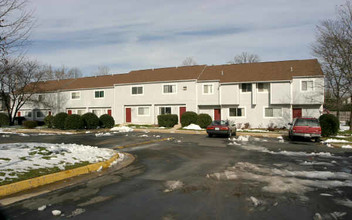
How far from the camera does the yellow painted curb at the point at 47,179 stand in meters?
7.07

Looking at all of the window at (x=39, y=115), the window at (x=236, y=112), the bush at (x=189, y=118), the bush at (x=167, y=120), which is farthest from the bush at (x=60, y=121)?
the window at (x=39, y=115)

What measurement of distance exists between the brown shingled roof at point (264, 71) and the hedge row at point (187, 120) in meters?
5.38

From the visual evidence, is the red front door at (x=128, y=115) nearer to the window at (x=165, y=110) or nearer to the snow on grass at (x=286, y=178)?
the window at (x=165, y=110)

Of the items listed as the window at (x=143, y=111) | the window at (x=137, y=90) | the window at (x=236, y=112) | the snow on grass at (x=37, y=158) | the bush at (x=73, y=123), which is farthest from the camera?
the window at (x=137, y=90)

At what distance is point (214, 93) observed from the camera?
113ft

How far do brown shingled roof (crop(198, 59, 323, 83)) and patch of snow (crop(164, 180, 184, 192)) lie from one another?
26469mm

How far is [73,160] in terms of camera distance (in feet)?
34.3

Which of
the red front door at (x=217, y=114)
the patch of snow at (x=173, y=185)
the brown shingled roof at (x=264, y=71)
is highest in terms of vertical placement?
the brown shingled roof at (x=264, y=71)

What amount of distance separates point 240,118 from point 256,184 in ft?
85.5

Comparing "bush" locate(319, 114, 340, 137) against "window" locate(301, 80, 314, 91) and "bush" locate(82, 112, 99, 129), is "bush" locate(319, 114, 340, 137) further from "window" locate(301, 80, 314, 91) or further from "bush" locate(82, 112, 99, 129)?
"bush" locate(82, 112, 99, 129)

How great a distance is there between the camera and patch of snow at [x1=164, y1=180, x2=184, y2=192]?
290 inches

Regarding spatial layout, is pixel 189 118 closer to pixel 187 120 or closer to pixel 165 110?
pixel 187 120

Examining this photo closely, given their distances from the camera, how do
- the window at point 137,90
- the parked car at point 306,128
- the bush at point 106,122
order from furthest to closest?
the window at point 137,90 → the bush at point 106,122 → the parked car at point 306,128

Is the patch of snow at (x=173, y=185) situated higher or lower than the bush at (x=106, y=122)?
lower
